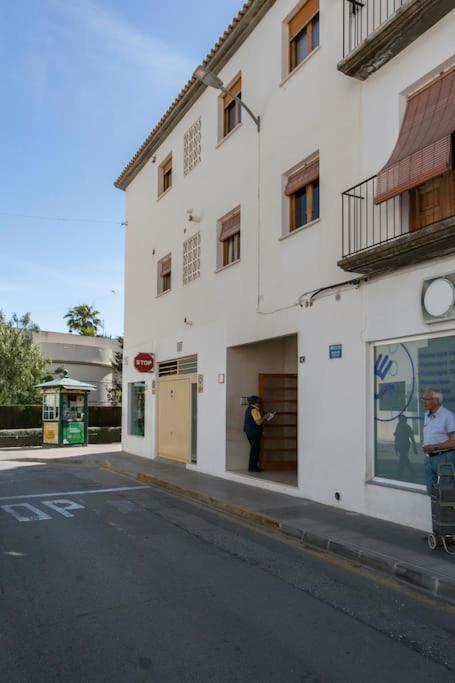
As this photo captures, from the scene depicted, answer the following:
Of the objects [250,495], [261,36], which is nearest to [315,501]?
[250,495]

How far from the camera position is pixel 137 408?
774 inches

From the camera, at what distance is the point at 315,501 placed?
9664 millimetres

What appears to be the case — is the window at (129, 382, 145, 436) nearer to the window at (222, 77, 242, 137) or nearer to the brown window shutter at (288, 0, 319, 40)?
the window at (222, 77, 242, 137)

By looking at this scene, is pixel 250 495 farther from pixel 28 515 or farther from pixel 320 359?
pixel 28 515

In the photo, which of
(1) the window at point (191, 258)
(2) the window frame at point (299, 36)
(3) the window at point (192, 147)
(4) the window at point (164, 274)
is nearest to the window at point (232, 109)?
(3) the window at point (192, 147)

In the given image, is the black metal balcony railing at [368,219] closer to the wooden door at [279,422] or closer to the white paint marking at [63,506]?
the wooden door at [279,422]

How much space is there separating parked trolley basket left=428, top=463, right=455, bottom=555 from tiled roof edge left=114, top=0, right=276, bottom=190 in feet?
31.2

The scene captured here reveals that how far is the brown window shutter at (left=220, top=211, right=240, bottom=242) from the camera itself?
13.1 metres

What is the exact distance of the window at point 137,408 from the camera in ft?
62.6

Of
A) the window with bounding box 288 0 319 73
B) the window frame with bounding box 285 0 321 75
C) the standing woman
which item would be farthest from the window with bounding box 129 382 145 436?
the window with bounding box 288 0 319 73

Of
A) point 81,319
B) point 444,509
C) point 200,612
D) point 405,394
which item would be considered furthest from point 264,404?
point 81,319

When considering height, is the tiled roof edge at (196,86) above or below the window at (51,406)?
above

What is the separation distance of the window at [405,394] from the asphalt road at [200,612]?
76.0 inches

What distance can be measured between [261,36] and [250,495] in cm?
896
